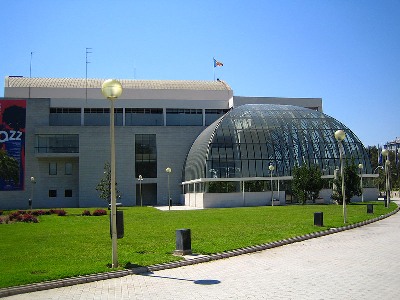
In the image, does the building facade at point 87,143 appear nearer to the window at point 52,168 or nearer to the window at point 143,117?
the window at point 143,117

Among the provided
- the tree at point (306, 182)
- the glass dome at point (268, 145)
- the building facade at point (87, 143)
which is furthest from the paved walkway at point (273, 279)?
the building facade at point (87, 143)

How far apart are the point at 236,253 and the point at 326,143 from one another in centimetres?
4456

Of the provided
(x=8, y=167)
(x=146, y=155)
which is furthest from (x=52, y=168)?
(x=146, y=155)

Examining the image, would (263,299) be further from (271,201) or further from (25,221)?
(271,201)

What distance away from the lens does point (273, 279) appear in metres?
12.1

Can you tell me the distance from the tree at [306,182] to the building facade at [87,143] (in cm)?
2125

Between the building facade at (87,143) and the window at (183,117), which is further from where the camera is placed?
the window at (183,117)

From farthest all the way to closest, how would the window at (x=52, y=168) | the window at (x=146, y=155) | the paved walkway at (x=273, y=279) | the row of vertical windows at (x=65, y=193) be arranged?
1. the window at (x=146, y=155)
2. the window at (x=52, y=168)
3. the row of vertical windows at (x=65, y=193)
4. the paved walkway at (x=273, y=279)

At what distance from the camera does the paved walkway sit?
10.6 metres

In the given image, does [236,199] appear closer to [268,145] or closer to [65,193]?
[268,145]

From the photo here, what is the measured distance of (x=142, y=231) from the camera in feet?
81.0

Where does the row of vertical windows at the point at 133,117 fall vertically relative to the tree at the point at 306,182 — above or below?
above

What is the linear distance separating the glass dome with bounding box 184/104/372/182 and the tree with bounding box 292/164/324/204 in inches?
183

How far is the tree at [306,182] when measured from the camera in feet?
166
